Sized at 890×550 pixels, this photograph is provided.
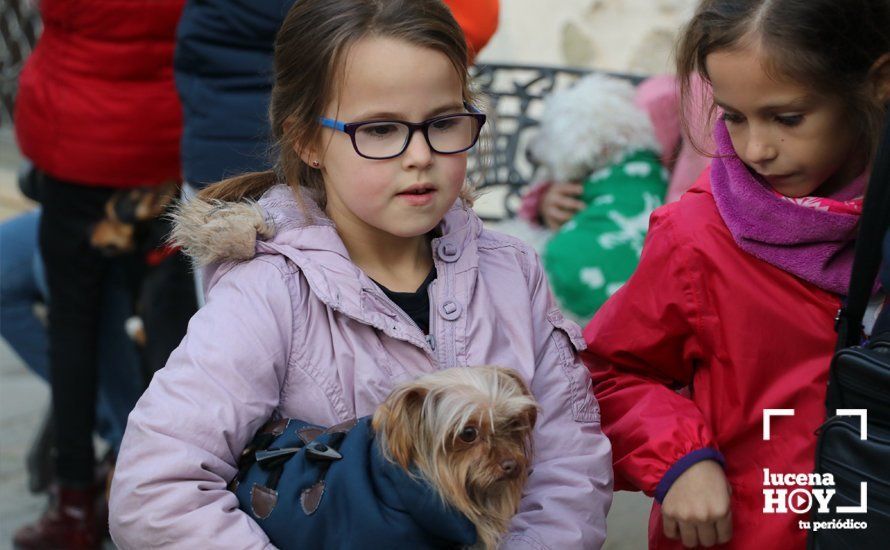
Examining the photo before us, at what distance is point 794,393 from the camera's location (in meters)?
1.90

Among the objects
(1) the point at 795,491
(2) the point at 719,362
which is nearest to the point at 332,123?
(2) the point at 719,362

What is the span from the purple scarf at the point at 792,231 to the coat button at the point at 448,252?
0.46 m

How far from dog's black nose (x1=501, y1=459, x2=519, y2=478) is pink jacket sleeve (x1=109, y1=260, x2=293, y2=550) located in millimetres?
358

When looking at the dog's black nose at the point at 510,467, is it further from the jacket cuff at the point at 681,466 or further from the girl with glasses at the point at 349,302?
the jacket cuff at the point at 681,466

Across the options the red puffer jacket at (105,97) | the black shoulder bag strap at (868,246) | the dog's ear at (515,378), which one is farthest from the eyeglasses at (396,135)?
the red puffer jacket at (105,97)

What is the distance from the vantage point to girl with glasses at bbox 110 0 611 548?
1.65m

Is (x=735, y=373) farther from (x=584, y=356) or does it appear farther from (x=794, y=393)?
(x=584, y=356)

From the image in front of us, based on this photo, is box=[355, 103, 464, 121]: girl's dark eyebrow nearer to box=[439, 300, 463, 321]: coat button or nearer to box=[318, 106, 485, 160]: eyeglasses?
box=[318, 106, 485, 160]: eyeglasses

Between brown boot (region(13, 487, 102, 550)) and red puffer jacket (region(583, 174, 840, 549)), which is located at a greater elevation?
red puffer jacket (region(583, 174, 840, 549))

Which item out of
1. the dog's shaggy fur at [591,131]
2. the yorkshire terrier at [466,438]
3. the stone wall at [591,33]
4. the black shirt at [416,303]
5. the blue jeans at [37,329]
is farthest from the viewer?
the stone wall at [591,33]

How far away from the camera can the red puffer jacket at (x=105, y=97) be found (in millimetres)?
3207

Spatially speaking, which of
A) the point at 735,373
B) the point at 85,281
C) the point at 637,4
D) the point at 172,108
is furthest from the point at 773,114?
the point at 637,4

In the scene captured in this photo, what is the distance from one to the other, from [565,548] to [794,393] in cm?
47

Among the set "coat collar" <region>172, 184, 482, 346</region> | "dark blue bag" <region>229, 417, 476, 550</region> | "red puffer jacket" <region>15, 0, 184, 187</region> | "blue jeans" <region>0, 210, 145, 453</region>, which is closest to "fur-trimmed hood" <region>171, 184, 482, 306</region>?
"coat collar" <region>172, 184, 482, 346</region>
